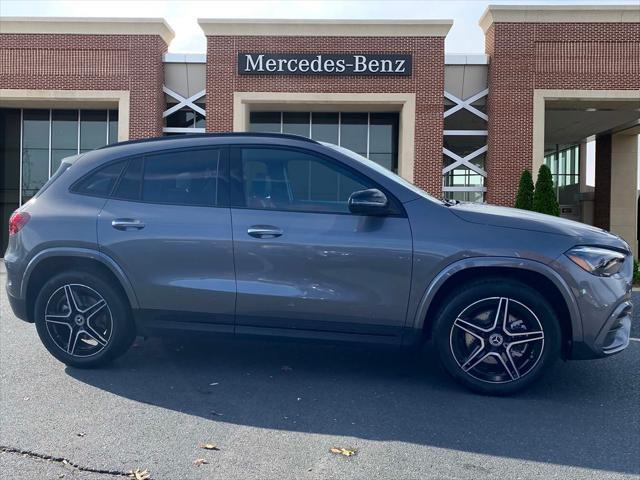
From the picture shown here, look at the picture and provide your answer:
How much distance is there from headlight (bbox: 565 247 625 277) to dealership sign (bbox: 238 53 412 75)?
1509 cm

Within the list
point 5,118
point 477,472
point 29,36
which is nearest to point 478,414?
point 477,472

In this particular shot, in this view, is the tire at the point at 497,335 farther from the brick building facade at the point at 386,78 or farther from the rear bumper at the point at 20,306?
the brick building facade at the point at 386,78

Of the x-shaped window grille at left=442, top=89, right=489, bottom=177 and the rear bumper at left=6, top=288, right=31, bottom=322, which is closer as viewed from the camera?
the rear bumper at left=6, top=288, right=31, bottom=322

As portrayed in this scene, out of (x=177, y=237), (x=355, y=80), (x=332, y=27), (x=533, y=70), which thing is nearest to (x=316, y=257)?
(x=177, y=237)

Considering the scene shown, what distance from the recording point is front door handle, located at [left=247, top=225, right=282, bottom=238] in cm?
446

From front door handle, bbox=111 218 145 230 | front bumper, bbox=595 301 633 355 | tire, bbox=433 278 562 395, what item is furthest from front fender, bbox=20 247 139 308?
front bumper, bbox=595 301 633 355

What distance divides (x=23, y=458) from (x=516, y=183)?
1710 cm

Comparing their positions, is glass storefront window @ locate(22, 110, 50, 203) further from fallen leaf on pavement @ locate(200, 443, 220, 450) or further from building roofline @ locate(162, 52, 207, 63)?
fallen leaf on pavement @ locate(200, 443, 220, 450)

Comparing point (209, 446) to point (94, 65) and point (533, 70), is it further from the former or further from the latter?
point (94, 65)

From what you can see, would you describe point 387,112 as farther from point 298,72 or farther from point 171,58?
point 171,58

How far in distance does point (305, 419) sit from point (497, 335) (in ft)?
4.90

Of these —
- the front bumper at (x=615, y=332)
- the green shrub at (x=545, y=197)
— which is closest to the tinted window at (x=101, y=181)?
the front bumper at (x=615, y=332)

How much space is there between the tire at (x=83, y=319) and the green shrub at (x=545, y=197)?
479 inches

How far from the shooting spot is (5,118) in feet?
69.5
